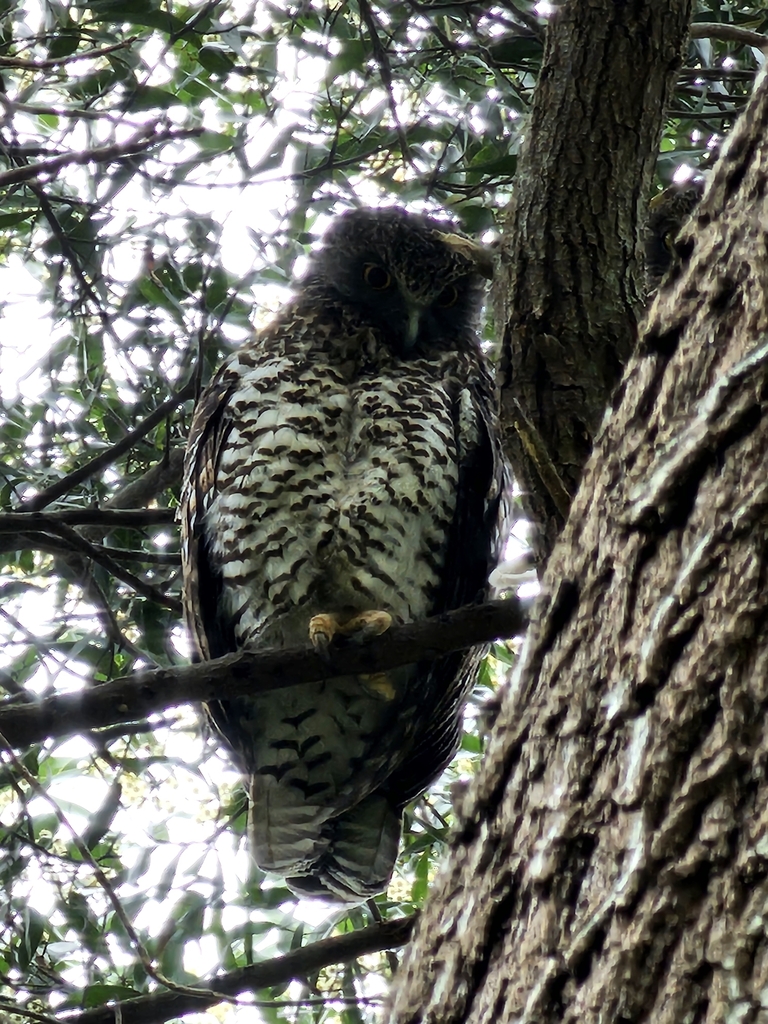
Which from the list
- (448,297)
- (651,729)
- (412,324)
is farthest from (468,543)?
(651,729)

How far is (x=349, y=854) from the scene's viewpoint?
9.30 ft

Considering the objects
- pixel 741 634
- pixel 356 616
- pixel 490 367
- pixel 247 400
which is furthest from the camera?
pixel 490 367

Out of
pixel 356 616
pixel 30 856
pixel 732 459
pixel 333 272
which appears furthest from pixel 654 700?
pixel 333 272

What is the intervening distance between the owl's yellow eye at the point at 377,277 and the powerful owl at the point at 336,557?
10.6 inches

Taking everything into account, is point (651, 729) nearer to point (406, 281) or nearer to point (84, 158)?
point (84, 158)

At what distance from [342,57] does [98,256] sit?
84 cm

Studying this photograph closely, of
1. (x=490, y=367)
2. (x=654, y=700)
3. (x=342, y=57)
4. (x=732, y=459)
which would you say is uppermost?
(x=342, y=57)

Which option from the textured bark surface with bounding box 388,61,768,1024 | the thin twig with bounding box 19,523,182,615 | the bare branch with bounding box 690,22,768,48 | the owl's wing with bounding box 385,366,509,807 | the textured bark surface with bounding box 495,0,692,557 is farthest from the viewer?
the owl's wing with bounding box 385,366,509,807

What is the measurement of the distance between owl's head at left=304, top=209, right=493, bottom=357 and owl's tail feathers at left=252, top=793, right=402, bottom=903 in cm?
113

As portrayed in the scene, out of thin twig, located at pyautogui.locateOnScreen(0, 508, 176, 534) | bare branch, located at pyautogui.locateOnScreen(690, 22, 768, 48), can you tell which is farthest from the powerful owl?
bare branch, located at pyautogui.locateOnScreen(690, 22, 768, 48)

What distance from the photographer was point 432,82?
11.2 feet

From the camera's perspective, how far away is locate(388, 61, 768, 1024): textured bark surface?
2.44ft

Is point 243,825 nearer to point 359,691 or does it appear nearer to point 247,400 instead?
point 359,691

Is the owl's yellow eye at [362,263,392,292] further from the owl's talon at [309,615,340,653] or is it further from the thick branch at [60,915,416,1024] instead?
the thick branch at [60,915,416,1024]
